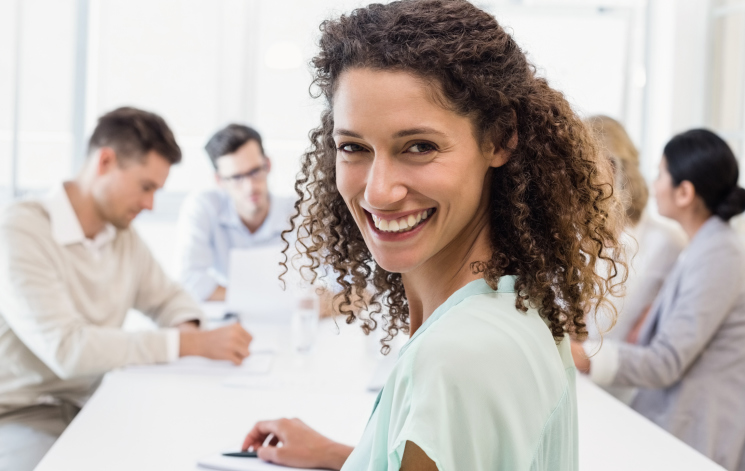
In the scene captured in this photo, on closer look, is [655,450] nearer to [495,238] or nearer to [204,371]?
[495,238]

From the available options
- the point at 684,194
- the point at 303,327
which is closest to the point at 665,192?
the point at 684,194

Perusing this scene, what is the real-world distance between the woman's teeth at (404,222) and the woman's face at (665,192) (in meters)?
1.85

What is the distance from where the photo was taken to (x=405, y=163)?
913 mm

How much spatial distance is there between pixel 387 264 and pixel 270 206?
9.12ft

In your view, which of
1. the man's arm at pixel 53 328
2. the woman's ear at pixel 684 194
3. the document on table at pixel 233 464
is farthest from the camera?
the woman's ear at pixel 684 194

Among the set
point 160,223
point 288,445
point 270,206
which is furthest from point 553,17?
point 288,445

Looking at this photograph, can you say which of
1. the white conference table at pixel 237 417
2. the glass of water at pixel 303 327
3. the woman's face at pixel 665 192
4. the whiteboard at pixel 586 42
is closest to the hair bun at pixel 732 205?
the woman's face at pixel 665 192

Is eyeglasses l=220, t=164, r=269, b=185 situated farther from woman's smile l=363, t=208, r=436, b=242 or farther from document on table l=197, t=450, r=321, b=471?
woman's smile l=363, t=208, r=436, b=242

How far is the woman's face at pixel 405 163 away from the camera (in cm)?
89

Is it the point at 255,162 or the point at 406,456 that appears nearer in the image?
the point at 406,456

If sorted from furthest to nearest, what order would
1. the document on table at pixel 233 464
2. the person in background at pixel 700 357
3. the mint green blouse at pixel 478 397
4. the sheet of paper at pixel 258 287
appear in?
the sheet of paper at pixel 258 287 < the person in background at pixel 700 357 < the document on table at pixel 233 464 < the mint green blouse at pixel 478 397

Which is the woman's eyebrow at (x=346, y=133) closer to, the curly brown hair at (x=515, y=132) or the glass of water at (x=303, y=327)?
the curly brown hair at (x=515, y=132)

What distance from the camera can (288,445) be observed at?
132 cm

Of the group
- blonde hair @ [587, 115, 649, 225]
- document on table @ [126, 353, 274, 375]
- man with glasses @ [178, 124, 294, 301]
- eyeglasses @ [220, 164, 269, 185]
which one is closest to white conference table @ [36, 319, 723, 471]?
document on table @ [126, 353, 274, 375]
